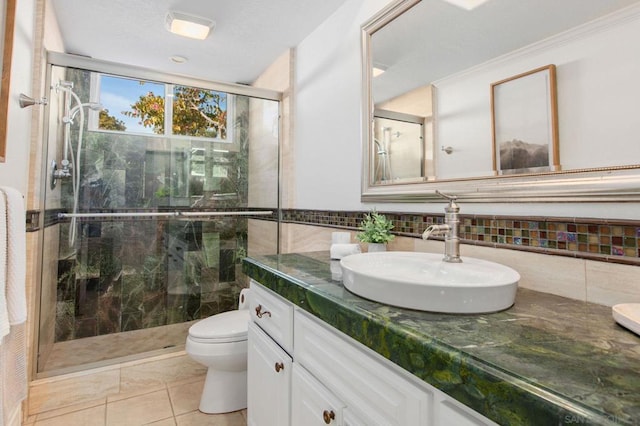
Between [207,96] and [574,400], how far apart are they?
2.67 m

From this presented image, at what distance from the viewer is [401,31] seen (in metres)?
1.49

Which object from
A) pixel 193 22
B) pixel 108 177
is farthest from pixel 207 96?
pixel 108 177

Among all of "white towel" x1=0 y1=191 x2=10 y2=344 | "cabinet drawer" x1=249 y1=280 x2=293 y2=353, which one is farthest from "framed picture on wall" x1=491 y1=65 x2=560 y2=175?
"white towel" x1=0 y1=191 x2=10 y2=344

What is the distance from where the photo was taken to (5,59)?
1.23m

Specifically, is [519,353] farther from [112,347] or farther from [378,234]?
[112,347]

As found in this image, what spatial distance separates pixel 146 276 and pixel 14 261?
140 centimetres

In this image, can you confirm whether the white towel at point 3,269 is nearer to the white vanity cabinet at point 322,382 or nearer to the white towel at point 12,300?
the white towel at point 12,300

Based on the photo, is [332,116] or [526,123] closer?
[526,123]

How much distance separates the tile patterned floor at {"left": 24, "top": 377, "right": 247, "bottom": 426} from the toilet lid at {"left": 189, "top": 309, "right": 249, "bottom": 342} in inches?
17.0

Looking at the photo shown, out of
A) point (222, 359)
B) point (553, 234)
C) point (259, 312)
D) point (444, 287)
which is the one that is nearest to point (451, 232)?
point (553, 234)

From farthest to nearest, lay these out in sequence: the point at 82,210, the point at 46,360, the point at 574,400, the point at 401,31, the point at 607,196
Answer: the point at 82,210 < the point at 46,360 < the point at 401,31 < the point at 607,196 < the point at 574,400

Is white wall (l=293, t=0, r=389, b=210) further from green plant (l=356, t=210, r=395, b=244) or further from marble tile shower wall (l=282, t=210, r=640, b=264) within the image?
marble tile shower wall (l=282, t=210, r=640, b=264)

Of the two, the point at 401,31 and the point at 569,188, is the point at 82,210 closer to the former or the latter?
the point at 401,31

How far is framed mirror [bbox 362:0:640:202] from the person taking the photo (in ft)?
2.77
